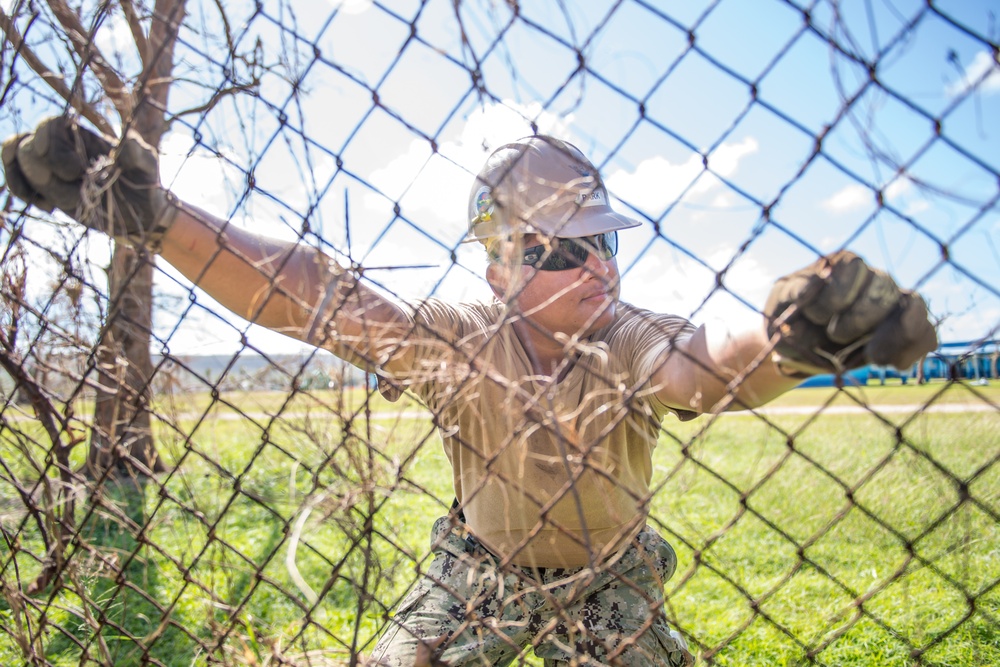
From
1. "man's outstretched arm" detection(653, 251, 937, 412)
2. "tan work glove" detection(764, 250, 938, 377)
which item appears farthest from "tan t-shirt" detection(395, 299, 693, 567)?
"tan work glove" detection(764, 250, 938, 377)

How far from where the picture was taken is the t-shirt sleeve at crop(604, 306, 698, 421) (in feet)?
6.24

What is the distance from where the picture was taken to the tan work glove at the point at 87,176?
152 cm

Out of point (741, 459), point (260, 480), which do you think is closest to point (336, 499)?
point (260, 480)

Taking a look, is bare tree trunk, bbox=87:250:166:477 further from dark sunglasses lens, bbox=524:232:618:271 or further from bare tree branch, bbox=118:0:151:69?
dark sunglasses lens, bbox=524:232:618:271

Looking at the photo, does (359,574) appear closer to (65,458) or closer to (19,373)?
(65,458)

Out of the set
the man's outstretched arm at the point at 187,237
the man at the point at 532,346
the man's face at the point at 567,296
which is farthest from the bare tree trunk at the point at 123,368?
the man's face at the point at 567,296

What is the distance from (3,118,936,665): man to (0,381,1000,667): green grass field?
4.7 inches

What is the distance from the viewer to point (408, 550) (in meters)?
1.86

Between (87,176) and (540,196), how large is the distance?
0.99 metres

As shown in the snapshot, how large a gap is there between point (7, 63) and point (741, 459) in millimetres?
7044

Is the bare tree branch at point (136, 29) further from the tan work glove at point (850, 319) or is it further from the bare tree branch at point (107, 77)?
the tan work glove at point (850, 319)

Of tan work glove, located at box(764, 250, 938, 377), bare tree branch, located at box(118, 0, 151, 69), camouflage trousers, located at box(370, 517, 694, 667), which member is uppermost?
bare tree branch, located at box(118, 0, 151, 69)

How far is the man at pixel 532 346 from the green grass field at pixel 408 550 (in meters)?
0.12

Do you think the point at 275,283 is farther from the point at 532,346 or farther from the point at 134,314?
the point at 134,314
